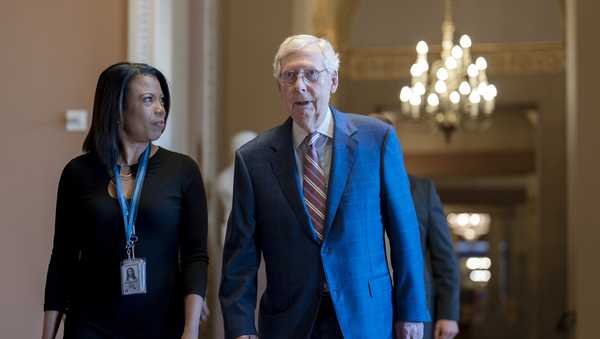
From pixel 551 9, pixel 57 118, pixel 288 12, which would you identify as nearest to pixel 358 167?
pixel 57 118

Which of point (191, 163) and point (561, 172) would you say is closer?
point (191, 163)

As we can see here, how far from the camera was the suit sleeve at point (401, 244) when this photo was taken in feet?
10.8

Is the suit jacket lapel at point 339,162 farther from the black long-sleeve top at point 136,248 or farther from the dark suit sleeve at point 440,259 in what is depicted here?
the dark suit sleeve at point 440,259

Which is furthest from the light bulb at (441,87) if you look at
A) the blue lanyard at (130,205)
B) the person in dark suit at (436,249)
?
the blue lanyard at (130,205)

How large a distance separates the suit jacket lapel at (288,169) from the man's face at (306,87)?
0.08 metres

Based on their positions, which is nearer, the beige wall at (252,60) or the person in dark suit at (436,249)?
the person in dark suit at (436,249)

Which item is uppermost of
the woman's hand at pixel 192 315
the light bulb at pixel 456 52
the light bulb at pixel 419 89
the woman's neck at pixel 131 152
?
the light bulb at pixel 456 52

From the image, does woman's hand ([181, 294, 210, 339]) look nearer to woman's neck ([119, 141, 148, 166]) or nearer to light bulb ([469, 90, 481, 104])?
woman's neck ([119, 141, 148, 166])

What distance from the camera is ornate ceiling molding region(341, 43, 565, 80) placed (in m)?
14.1

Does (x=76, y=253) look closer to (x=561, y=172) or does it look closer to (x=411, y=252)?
(x=411, y=252)

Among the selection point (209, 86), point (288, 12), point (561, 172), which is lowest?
point (561, 172)

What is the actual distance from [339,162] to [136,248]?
2.11ft

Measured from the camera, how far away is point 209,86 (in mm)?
9086

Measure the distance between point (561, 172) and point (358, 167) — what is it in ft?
42.3
